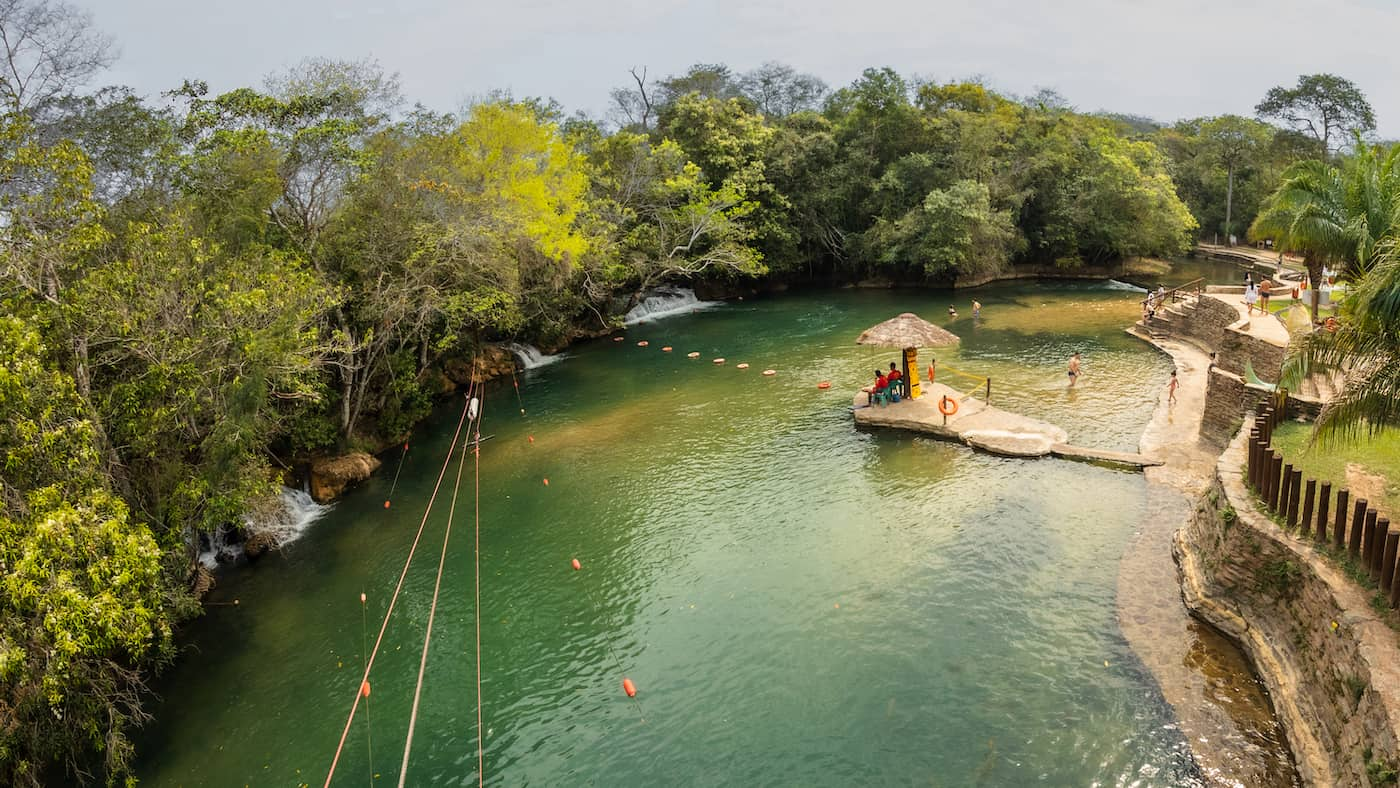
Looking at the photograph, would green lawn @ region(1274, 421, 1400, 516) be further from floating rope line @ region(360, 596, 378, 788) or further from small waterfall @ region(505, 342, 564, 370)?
small waterfall @ region(505, 342, 564, 370)

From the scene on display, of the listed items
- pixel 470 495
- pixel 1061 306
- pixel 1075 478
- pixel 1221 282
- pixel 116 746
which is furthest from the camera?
pixel 1221 282

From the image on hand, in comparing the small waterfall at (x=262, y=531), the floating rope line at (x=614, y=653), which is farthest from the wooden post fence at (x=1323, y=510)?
the small waterfall at (x=262, y=531)

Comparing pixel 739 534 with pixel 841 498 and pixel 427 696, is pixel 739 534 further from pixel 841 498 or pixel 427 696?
pixel 427 696

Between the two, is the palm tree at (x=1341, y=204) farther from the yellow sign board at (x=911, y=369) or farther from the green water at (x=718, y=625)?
the yellow sign board at (x=911, y=369)

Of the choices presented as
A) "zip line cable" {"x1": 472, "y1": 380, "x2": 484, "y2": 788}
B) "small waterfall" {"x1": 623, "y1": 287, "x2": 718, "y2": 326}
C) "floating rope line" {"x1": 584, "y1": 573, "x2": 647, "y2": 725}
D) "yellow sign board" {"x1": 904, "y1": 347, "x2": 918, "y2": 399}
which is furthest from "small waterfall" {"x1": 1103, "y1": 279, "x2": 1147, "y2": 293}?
"floating rope line" {"x1": 584, "y1": 573, "x2": 647, "y2": 725}

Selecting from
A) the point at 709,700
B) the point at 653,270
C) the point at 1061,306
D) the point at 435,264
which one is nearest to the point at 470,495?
the point at 435,264

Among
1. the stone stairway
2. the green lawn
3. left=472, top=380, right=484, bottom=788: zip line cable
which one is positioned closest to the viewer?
left=472, top=380, right=484, bottom=788: zip line cable
